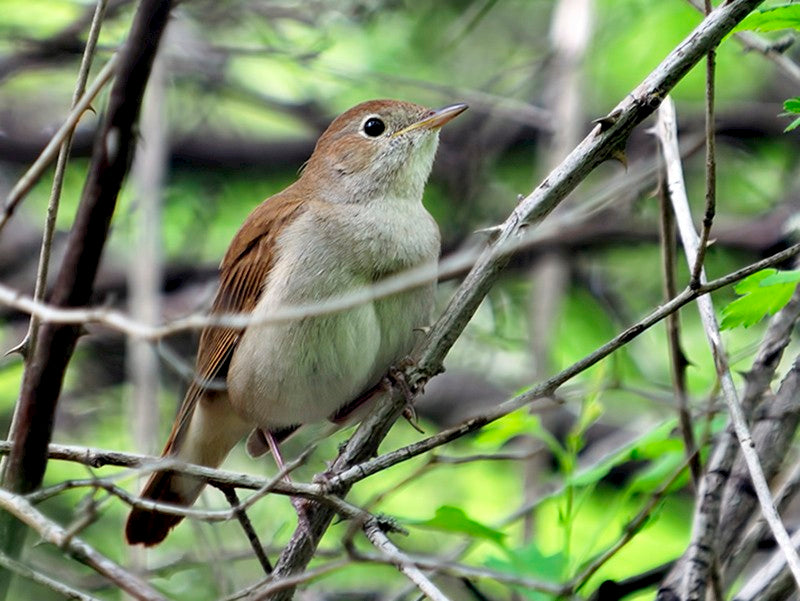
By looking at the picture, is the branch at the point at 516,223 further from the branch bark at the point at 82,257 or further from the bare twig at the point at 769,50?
the bare twig at the point at 769,50

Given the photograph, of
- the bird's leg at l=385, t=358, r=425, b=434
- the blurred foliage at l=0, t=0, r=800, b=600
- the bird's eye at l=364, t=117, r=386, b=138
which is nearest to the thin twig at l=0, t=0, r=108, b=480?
the bird's leg at l=385, t=358, r=425, b=434

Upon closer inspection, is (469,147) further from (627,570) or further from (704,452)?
(704,452)

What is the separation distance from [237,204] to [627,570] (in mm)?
3425

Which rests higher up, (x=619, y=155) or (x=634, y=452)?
(x=619, y=155)

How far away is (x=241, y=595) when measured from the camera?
2480 millimetres

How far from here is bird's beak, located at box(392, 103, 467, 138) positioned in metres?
4.06

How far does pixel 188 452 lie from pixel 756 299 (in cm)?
258

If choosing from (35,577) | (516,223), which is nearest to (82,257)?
(35,577)

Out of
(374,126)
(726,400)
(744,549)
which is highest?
(374,126)

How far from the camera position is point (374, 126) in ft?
14.6

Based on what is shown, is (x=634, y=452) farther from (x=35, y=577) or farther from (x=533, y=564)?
(x=35, y=577)

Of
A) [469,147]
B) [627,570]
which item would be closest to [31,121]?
[469,147]

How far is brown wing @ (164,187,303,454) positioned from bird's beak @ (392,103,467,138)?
524 mm

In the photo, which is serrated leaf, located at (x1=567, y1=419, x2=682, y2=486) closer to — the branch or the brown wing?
the branch
